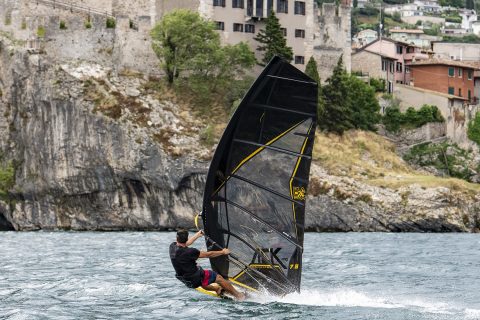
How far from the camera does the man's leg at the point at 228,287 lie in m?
29.8

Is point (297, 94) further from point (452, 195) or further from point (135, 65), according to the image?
point (135, 65)

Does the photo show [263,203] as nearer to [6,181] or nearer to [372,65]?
[6,181]

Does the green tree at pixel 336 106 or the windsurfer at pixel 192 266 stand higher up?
the green tree at pixel 336 106

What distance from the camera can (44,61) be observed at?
256 ft

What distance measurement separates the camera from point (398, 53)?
10106 cm

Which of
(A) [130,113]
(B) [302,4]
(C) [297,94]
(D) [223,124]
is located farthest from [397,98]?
(C) [297,94]

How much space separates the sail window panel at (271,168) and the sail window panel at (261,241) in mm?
974

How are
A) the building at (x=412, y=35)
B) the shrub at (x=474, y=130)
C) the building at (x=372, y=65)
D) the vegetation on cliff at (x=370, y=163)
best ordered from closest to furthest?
the vegetation on cliff at (x=370, y=163) → the shrub at (x=474, y=130) → the building at (x=372, y=65) → the building at (x=412, y=35)

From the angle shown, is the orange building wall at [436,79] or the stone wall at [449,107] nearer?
the stone wall at [449,107]

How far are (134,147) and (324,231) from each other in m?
12.2

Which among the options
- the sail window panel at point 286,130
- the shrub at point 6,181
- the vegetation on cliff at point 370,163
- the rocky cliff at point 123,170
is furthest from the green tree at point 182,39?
the sail window panel at point 286,130

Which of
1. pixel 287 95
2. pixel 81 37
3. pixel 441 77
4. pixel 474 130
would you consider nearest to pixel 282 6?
pixel 81 37

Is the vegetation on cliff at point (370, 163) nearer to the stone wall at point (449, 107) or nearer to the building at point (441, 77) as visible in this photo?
the stone wall at point (449, 107)

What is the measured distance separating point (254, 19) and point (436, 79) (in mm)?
18271
